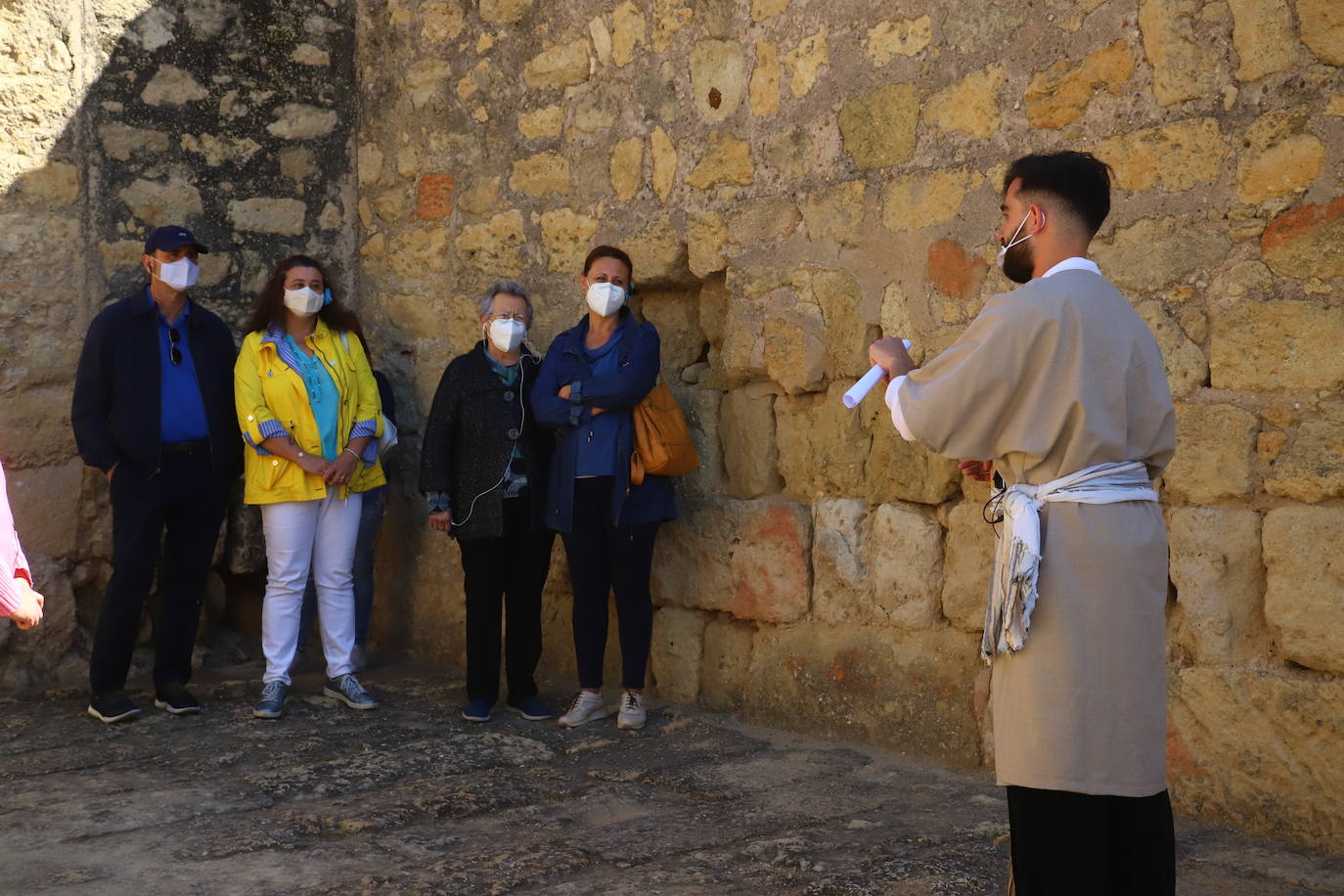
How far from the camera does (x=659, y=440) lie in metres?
4.48

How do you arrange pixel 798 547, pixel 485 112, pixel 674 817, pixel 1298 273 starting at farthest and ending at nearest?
pixel 485 112, pixel 798 547, pixel 674 817, pixel 1298 273

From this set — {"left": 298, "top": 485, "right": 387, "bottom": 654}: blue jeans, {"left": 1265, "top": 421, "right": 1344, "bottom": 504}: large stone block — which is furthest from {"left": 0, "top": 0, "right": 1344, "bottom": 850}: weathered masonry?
{"left": 298, "top": 485, "right": 387, "bottom": 654}: blue jeans

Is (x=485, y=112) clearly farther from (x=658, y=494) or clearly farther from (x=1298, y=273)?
(x=1298, y=273)

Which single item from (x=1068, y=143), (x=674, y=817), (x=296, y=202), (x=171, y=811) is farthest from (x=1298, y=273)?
(x=296, y=202)

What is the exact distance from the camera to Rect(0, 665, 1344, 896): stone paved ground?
9.95ft

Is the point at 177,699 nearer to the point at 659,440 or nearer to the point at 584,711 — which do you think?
the point at 584,711

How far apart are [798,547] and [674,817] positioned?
1.18 meters

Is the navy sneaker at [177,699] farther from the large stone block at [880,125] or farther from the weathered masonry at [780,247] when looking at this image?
the large stone block at [880,125]

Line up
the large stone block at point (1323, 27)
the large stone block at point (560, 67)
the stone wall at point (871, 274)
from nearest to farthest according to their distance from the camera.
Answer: the large stone block at point (1323, 27) < the stone wall at point (871, 274) < the large stone block at point (560, 67)

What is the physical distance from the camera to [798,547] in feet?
14.5

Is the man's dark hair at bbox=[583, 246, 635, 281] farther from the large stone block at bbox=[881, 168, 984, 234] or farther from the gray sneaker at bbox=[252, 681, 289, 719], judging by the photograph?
the gray sneaker at bbox=[252, 681, 289, 719]

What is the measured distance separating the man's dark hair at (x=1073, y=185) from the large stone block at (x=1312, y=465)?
101 cm

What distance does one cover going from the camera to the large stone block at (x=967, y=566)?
3.89 meters

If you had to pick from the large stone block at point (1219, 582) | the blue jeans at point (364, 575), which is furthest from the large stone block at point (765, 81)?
the blue jeans at point (364, 575)
